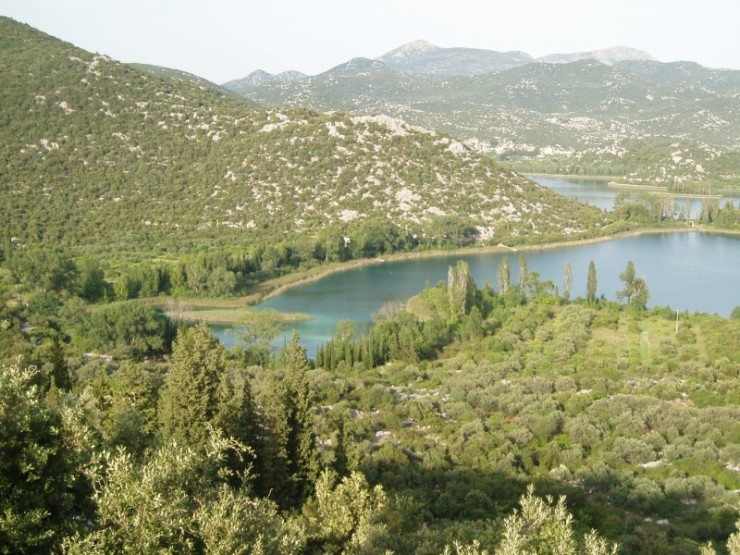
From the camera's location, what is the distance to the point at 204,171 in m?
84.8

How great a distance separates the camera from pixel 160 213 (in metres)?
76.5

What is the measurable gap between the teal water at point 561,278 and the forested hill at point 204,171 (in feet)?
24.3

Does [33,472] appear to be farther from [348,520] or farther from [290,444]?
[290,444]

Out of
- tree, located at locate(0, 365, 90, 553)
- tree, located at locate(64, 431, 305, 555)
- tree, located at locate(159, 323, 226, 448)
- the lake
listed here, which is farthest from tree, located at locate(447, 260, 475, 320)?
the lake

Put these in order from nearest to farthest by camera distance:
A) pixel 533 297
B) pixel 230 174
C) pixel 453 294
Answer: pixel 453 294, pixel 533 297, pixel 230 174

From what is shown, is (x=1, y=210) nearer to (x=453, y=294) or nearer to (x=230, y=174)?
(x=230, y=174)

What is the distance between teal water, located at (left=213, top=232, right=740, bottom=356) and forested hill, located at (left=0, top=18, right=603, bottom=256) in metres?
7.40

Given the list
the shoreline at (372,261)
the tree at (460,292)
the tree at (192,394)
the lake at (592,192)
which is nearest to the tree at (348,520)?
the tree at (192,394)

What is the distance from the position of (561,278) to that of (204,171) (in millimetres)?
44709

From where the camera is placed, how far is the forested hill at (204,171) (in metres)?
73.7

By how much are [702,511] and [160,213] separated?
218 ft

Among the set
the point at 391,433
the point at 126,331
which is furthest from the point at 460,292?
the point at 391,433

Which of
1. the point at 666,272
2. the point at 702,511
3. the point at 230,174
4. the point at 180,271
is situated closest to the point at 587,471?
the point at 702,511

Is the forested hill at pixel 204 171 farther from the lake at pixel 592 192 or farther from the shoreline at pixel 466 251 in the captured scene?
the lake at pixel 592 192
